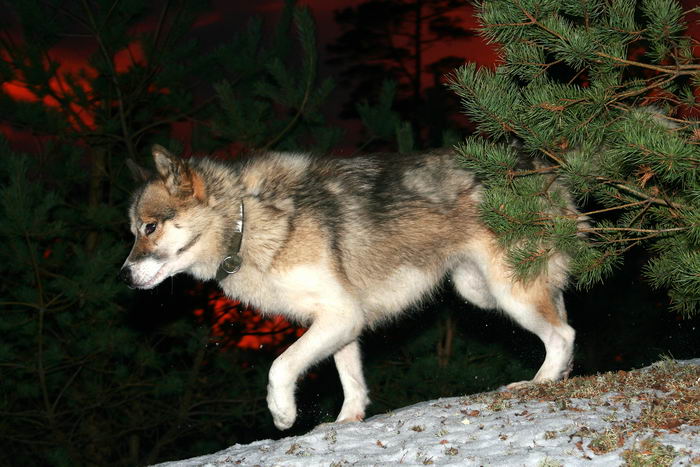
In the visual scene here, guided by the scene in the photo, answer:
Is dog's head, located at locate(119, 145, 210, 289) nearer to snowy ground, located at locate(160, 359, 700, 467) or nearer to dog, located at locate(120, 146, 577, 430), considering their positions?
dog, located at locate(120, 146, 577, 430)

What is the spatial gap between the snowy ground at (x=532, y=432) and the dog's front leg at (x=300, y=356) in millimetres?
224

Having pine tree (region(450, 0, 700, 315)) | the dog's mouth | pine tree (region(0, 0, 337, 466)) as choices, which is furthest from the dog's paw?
pine tree (region(0, 0, 337, 466))

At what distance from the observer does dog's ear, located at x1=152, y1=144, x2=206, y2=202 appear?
15.0 feet

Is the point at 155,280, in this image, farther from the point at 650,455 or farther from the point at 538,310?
the point at 650,455

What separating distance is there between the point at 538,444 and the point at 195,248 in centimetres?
238

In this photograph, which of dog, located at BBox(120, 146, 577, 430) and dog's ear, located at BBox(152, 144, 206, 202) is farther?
dog's ear, located at BBox(152, 144, 206, 202)

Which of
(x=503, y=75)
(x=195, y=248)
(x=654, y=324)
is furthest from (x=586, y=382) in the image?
(x=654, y=324)

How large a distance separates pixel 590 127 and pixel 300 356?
79.6 inches

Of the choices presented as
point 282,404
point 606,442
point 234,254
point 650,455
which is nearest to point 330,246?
point 234,254

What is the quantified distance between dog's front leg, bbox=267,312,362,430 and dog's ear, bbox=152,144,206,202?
112 cm

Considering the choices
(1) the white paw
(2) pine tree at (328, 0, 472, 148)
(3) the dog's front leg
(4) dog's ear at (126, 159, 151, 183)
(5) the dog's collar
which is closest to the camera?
(3) the dog's front leg

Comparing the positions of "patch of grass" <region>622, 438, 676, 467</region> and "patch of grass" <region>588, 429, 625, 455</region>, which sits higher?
"patch of grass" <region>622, 438, 676, 467</region>

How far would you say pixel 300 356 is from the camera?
14.0ft

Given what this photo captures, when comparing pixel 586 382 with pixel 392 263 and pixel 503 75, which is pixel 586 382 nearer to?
pixel 392 263
